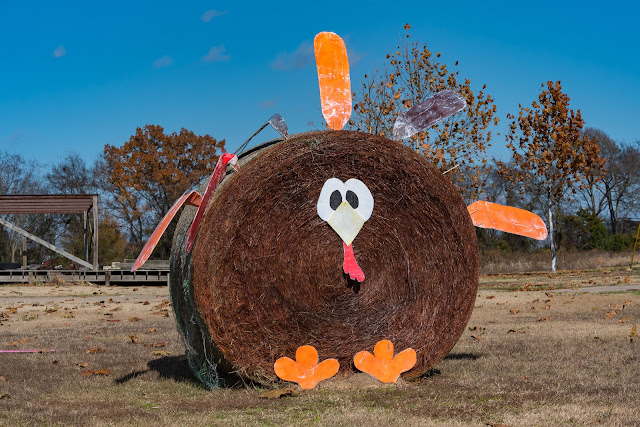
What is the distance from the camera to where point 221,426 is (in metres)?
4.18

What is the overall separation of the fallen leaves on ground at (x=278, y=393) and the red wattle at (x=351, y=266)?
104cm

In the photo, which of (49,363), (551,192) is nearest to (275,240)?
(49,363)

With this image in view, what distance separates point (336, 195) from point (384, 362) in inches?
54.7

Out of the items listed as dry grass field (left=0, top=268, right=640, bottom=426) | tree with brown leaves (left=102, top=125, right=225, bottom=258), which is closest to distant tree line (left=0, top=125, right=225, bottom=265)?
tree with brown leaves (left=102, top=125, right=225, bottom=258)

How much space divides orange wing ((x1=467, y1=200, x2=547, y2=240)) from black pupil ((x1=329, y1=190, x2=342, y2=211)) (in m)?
1.44

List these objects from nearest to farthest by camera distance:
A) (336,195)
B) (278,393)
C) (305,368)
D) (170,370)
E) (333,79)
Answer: (278,393) → (305,368) → (336,195) → (333,79) → (170,370)

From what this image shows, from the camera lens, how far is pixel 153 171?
42.1 meters

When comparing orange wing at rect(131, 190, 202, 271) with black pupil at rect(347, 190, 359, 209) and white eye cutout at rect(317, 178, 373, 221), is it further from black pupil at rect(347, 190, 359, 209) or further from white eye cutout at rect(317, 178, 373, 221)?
black pupil at rect(347, 190, 359, 209)

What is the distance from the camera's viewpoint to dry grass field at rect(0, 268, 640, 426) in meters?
4.41

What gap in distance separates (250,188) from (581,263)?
27.0 meters

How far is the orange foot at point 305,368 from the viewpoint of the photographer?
17.5 ft

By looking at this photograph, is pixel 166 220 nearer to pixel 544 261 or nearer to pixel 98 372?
pixel 98 372

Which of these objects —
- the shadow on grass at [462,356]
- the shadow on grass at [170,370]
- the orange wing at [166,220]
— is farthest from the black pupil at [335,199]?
the shadow on grass at [462,356]

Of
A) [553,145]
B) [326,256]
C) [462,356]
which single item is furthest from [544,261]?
[326,256]
